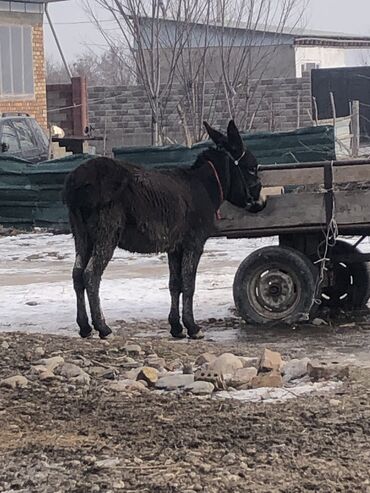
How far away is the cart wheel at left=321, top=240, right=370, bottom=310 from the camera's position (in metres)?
11.1

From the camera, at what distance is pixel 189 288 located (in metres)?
10.2

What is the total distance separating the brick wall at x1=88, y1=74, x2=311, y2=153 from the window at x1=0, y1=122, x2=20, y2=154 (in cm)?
744

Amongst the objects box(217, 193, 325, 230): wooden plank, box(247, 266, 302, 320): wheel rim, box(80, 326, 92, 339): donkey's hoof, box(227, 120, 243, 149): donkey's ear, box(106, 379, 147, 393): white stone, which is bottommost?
box(80, 326, 92, 339): donkey's hoof

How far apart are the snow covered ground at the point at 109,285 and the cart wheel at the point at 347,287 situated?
109 cm

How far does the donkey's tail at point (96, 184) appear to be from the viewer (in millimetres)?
9453

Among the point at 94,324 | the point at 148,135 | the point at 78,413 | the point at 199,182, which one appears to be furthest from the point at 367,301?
the point at 148,135

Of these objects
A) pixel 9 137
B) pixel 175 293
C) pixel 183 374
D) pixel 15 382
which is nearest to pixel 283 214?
pixel 175 293

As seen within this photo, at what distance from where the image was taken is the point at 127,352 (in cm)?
870

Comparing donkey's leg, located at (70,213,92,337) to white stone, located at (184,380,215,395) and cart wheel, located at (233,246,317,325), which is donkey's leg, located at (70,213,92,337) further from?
white stone, located at (184,380,215,395)

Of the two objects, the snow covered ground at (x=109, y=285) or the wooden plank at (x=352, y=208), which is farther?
the snow covered ground at (x=109, y=285)

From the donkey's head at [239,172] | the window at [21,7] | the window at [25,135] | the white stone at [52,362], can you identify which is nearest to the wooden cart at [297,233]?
the donkey's head at [239,172]

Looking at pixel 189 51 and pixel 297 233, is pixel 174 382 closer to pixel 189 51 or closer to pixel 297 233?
pixel 297 233

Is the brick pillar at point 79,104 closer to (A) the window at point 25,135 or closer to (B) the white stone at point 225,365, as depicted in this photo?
(A) the window at point 25,135

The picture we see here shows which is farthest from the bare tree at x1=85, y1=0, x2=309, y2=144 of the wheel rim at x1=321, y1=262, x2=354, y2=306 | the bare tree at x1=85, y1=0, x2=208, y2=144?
the wheel rim at x1=321, y1=262, x2=354, y2=306
